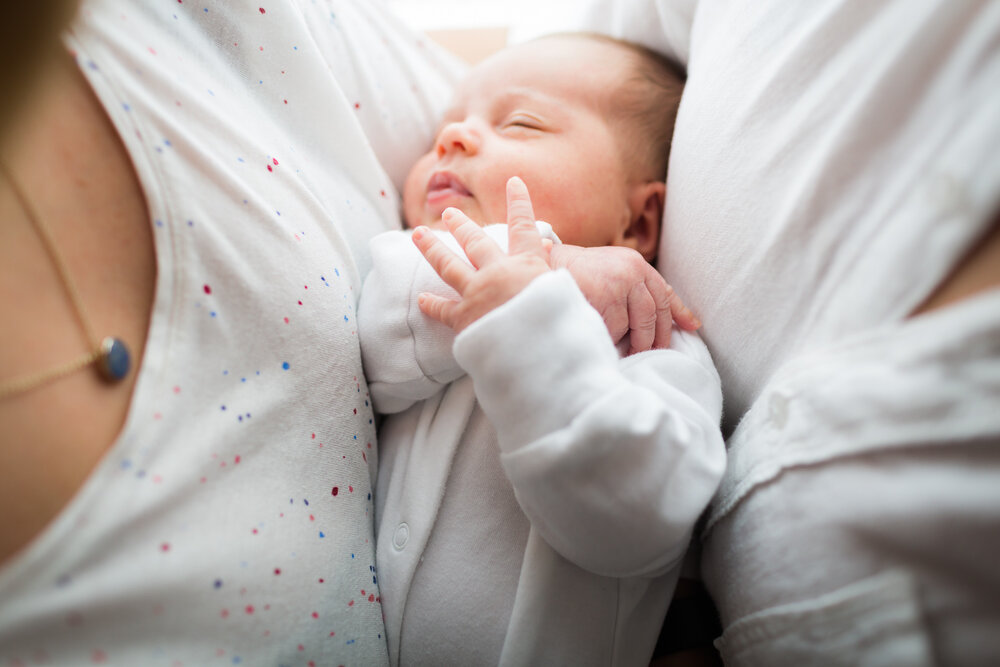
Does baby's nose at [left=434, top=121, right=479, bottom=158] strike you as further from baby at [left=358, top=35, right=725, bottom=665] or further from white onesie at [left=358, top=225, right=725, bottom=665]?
white onesie at [left=358, top=225, right=725, bottom=665]

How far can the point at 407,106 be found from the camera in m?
1.02

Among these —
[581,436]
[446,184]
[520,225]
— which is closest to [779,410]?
[581,436]

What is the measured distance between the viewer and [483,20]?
1.85m

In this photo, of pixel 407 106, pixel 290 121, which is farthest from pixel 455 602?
pixel 407 106

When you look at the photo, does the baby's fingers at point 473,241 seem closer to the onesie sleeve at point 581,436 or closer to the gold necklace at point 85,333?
the onesie sleeve at point 581,436

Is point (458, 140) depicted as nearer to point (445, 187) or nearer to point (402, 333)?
point (445, 187)

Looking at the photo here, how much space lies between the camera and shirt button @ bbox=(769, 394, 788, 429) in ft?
1.77

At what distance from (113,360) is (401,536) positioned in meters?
0.38

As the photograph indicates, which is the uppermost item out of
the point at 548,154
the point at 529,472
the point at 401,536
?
the point at 548,154

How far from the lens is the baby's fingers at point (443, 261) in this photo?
2.03 ft

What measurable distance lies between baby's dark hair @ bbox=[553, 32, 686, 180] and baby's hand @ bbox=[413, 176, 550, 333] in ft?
1.18

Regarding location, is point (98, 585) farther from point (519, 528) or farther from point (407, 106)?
point (407, 106)

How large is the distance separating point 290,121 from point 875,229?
70 centimetres

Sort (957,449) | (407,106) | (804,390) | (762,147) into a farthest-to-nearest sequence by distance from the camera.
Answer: (407,106), (762,147), (804,390), (957,449)
